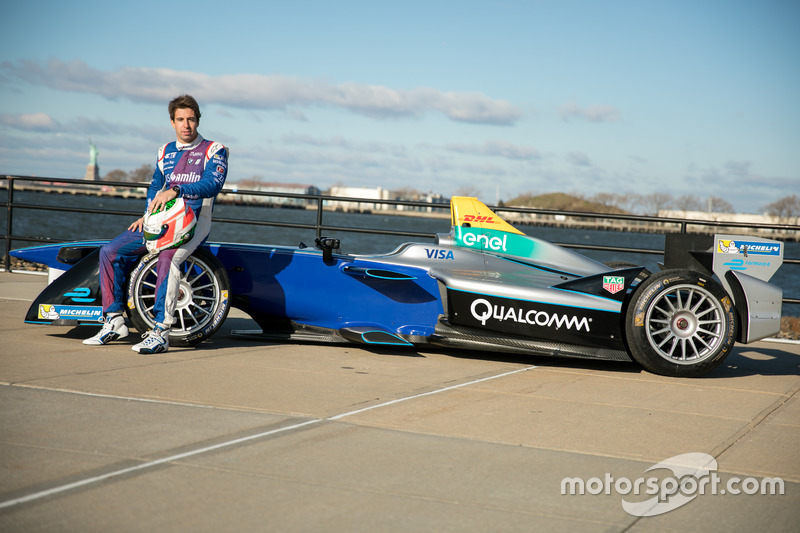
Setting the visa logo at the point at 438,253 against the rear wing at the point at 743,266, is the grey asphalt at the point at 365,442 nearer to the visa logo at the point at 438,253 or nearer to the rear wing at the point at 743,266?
the rear wing at the point at 743,266

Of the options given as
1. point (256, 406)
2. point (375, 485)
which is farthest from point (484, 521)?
point (256, 406)

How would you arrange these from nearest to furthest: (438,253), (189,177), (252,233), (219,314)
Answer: (189,177)
(219,314)
(438,253)
(252,233)

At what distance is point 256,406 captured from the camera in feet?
13.2

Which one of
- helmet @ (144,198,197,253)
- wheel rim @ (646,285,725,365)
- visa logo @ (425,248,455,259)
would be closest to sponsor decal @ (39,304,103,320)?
helmet @ (144,198,197,253)

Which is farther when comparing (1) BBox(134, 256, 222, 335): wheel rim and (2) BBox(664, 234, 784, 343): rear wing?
(1) BBox(134, 256, 222, 335): wheel rim

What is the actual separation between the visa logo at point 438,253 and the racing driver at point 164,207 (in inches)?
65.6

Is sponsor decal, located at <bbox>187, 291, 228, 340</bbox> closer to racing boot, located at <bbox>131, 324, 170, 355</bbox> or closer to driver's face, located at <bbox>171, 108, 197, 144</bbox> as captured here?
racing boot, located at <bbox>131, 324, 170, 355</bbox>

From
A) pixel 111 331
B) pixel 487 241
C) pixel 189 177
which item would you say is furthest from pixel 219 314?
pixel 487 241

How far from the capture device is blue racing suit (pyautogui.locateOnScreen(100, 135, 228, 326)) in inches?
216

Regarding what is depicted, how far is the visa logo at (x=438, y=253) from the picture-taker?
20.2ft

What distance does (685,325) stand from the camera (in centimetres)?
550

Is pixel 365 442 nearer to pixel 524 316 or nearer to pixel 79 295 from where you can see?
pixel 524 316

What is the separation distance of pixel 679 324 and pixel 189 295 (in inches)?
140

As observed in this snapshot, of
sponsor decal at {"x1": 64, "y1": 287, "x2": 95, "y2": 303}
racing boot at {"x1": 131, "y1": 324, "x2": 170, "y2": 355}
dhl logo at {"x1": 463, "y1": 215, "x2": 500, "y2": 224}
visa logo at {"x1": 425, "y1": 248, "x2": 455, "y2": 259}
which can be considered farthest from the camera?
dhl logo at {"x1": 463, "y1": 215, "x2": 500, "y2": 224}
